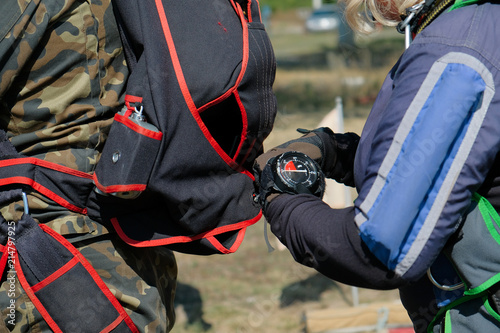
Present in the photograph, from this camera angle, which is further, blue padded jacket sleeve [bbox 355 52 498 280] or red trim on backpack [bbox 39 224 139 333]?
red trim on backpack [bbox 39 224 139 333]

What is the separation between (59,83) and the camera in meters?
1.65

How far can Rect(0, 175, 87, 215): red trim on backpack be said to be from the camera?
5.35ft

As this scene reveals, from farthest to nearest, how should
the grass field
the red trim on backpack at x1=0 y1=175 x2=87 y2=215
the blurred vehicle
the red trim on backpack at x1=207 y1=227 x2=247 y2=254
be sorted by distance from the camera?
the blurred vehicle < the grass field < the red trim on backpack at x1=207 y1=227 x2=247 y2=254 < the red trim on backpack at x1=0 y1=175 x2=87 y2=215

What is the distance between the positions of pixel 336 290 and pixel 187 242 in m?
2.82

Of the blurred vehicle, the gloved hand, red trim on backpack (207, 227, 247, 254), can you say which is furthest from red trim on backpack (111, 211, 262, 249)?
the blurred vehicle

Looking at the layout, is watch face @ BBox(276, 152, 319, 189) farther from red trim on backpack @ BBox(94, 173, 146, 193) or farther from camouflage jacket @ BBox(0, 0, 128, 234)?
camouflage jacket @ BBox(0, 0, 128, 234)

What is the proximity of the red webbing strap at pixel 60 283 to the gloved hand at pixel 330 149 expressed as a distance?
2.35 feet

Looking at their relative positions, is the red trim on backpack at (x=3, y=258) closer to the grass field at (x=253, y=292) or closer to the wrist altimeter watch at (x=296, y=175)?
the wrist altimeter watch at (x=296, y=175)

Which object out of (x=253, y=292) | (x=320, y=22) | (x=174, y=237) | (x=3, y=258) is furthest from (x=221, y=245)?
(x=320, y=22)

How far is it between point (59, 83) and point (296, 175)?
76cm

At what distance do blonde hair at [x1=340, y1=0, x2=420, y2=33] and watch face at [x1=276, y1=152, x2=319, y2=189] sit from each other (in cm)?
45

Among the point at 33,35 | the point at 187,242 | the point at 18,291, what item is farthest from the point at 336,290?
the point at 33,35

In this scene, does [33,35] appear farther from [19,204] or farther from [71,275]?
[71,275]

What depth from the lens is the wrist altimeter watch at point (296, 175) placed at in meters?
1.50
